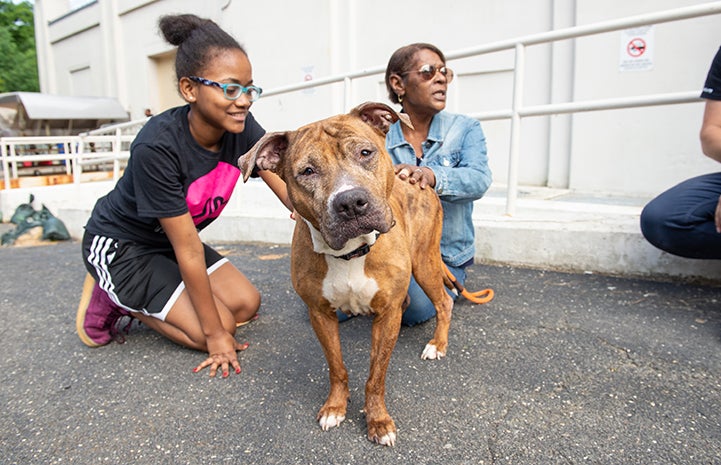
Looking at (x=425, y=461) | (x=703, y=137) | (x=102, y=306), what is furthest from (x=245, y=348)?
(x=703, y=137)

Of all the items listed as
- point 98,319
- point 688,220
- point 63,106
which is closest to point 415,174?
point 688,220

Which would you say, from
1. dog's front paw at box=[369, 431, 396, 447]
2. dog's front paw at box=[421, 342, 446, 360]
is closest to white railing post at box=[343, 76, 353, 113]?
dog's front paw at box=[421, 342, 446, 360]

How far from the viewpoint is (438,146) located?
3.37 metres

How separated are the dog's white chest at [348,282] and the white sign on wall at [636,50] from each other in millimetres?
6029

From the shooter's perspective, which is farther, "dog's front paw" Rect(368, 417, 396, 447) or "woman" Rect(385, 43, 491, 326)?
"woman" Rect(385, 43, 491, 326)

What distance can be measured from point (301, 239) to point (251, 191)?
4.91m

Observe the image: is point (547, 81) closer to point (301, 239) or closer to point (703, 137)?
point (703, 137)

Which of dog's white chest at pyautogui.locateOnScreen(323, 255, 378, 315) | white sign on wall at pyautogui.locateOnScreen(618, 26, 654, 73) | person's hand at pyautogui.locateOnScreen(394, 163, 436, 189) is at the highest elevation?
white sign on wall at pyautogui.locateOnScreen(618, 26, 654, 73)

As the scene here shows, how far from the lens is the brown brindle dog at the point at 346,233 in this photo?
6.60 feet

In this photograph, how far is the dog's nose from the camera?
1928 mm

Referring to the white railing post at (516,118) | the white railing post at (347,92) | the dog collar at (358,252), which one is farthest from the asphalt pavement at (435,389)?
the white railing post at (347,92)

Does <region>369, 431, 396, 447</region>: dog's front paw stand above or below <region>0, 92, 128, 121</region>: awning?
below

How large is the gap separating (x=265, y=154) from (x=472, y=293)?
1.93m

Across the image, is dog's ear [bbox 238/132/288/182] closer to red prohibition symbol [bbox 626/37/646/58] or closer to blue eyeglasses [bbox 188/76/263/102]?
blue eyeglasses [bbox 188/76/263/102]
